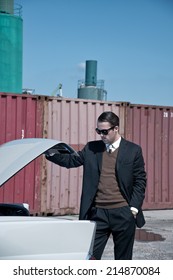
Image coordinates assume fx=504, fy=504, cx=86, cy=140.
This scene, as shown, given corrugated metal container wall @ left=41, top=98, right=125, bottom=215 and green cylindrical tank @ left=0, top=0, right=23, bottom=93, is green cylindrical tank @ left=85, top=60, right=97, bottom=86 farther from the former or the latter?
corrugated metal container wall @ left=41, top=98, right=125, bottom=215

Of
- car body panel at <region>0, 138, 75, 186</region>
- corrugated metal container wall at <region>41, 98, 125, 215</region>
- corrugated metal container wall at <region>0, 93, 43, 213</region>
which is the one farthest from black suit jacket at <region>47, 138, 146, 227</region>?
corrugated metal container wall at <region>41, 98, 125, 215</region>

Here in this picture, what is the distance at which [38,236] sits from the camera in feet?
9.36

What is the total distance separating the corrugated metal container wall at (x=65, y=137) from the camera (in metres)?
10.9

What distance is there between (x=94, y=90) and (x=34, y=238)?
128 feet

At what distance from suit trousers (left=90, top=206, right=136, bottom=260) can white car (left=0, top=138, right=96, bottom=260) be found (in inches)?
36.1

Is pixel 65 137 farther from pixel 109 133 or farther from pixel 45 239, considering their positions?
pixel 45 239

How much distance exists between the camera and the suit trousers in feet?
12.9

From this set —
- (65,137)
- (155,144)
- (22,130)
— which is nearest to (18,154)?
(22,130)

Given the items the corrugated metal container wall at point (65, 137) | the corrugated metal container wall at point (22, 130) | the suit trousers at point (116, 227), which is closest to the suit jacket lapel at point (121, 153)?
the suit trousers at point (116, 227)

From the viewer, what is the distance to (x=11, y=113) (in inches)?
412

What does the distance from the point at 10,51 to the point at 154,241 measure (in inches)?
1013
